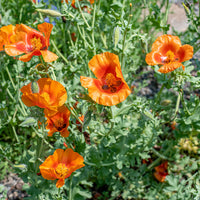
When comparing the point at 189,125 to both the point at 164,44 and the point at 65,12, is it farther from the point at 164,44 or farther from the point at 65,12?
the point at 65,12

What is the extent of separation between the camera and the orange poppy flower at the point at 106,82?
1.38 metres

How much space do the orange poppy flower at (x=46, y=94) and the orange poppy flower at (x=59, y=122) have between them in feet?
0.62

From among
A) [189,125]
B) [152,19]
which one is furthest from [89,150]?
[152,19]

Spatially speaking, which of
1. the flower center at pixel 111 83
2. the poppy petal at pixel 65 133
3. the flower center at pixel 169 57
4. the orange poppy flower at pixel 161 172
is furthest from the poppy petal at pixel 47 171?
the orange poppy flower at pixel 161 172

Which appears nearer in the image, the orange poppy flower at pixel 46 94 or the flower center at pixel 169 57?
the orange poppy flower at pixel 46 94

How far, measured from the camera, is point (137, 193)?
2484 millimetres

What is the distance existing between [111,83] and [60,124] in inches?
18.5

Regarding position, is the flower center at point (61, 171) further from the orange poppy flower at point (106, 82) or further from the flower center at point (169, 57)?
the flower center at point (169, 57)

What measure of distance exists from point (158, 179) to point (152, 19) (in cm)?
153

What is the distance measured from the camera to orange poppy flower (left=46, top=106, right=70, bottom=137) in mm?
1680

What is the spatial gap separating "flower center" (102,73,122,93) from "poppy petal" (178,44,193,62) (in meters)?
0.51

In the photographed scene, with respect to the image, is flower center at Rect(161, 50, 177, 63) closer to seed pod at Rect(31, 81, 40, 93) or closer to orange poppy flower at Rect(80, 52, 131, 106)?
orange poppy flower at Rect(80, 52, 131, 106)

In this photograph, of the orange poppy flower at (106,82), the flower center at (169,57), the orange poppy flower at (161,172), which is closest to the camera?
→ the orange poppy flower at (106,82)

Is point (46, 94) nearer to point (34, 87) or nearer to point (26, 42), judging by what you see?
point (34, 87)
